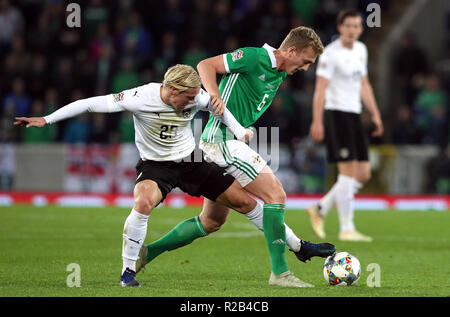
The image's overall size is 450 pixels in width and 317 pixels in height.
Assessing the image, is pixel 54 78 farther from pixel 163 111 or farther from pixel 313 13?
pixel 163 111

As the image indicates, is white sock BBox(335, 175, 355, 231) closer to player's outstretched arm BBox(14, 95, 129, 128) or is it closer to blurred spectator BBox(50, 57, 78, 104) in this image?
player's outstretched arm BBox(14, 95, 129, 128)

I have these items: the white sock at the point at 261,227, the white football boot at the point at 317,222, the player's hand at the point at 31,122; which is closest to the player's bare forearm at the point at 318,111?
the white football boot at the point at 317,222

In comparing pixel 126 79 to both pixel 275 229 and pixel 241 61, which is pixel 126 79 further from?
pixel 275 229

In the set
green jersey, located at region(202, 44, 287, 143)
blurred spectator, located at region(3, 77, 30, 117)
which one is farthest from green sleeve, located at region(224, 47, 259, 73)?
blurred spectator, located at region(3, 77, 30, 117)

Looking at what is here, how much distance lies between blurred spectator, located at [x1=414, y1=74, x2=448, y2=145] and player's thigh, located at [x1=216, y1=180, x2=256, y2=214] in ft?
35.4

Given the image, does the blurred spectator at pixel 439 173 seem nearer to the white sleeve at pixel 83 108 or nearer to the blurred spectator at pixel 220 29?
the blurred spectator at pixel 220 29

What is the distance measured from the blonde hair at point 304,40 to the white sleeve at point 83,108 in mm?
1382

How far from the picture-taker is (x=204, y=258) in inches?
332

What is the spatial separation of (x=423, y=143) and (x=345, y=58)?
747 cm

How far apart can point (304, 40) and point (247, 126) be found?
82 cm

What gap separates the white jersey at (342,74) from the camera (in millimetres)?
10094

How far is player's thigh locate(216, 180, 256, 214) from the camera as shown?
22.1 feet

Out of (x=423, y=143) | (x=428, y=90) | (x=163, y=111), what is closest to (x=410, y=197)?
(x=423, y=143)

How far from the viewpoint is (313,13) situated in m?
19.2
